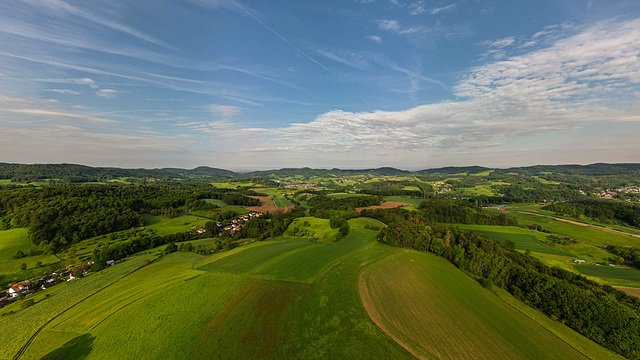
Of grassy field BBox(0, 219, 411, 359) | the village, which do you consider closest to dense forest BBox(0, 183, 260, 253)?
the village

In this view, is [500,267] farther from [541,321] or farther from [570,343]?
[570,343]

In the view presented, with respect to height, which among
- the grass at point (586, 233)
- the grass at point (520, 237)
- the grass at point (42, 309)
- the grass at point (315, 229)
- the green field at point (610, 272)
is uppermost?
the grass at point (42, 309)

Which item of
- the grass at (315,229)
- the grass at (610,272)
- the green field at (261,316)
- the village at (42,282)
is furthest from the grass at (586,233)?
the village at (42,282)

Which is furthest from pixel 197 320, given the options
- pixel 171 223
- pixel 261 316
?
pixel 171 223

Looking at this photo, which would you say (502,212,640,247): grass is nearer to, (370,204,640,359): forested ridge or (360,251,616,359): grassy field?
(370,204,640,359): forested ridge

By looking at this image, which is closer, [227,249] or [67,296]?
[67,296]

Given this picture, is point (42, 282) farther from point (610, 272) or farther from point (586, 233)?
point (586, 233)

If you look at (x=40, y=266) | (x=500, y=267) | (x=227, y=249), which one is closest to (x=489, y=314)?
(x=500, y=267)

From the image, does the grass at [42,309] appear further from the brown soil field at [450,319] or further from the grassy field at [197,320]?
the brown soil field at [450,319]
